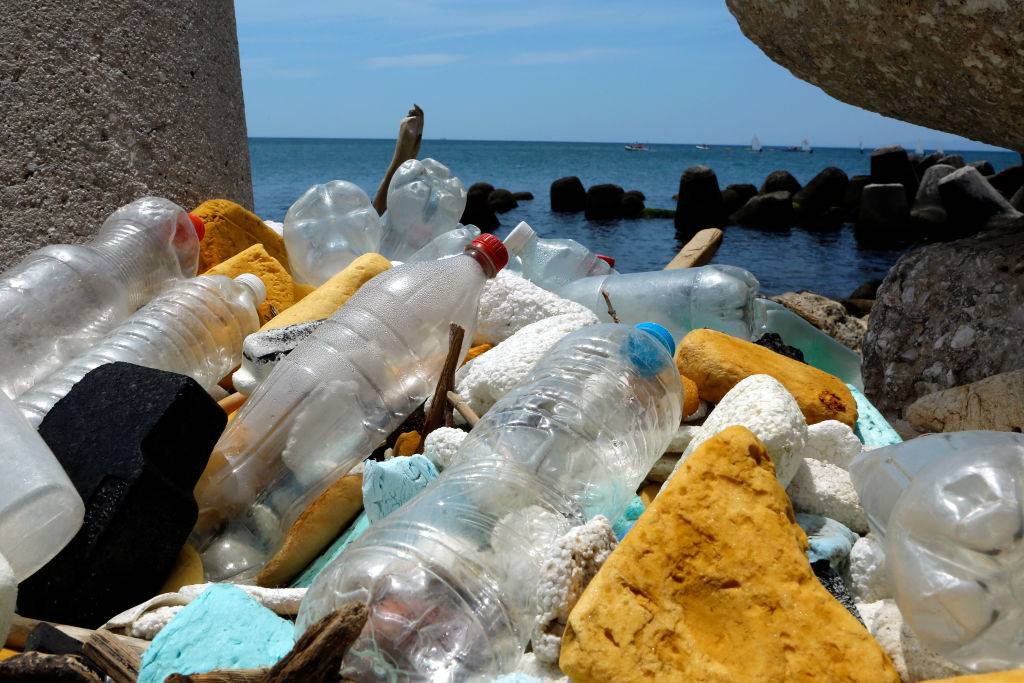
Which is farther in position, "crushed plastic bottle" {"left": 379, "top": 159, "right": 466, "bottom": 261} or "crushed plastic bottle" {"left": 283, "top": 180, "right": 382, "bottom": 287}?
"crushed plastic bottle" {"left": 379, "top": 159, "right": 466, "bottom": 261}

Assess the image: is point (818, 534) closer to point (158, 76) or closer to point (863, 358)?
point (863, 358)

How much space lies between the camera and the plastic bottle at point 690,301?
2982mm

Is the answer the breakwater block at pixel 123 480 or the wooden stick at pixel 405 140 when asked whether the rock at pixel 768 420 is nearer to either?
the breakwater block at pixel 123 480

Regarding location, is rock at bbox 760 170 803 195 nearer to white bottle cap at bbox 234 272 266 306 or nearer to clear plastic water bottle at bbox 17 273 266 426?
white bottle cap at bbox 234 272 266 306

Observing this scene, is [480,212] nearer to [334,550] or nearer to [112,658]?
[334,550]

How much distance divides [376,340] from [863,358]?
1.59 meters

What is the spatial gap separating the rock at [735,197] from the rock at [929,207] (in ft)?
21.7

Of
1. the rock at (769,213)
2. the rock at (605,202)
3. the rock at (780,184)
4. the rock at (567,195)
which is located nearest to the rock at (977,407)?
the rock at (769,213)

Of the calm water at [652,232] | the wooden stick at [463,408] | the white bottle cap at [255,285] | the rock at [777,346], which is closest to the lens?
the wooden stick at [463,408]

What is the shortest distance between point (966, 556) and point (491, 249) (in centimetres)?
147

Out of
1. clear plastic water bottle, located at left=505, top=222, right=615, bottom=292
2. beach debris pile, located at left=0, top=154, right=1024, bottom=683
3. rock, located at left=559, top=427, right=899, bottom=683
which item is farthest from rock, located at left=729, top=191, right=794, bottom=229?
rock, located at left=559, top=427, right=899, bottom=683

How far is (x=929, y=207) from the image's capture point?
23.2 m

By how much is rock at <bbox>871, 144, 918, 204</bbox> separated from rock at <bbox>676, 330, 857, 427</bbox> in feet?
89.4

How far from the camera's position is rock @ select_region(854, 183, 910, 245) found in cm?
2367
